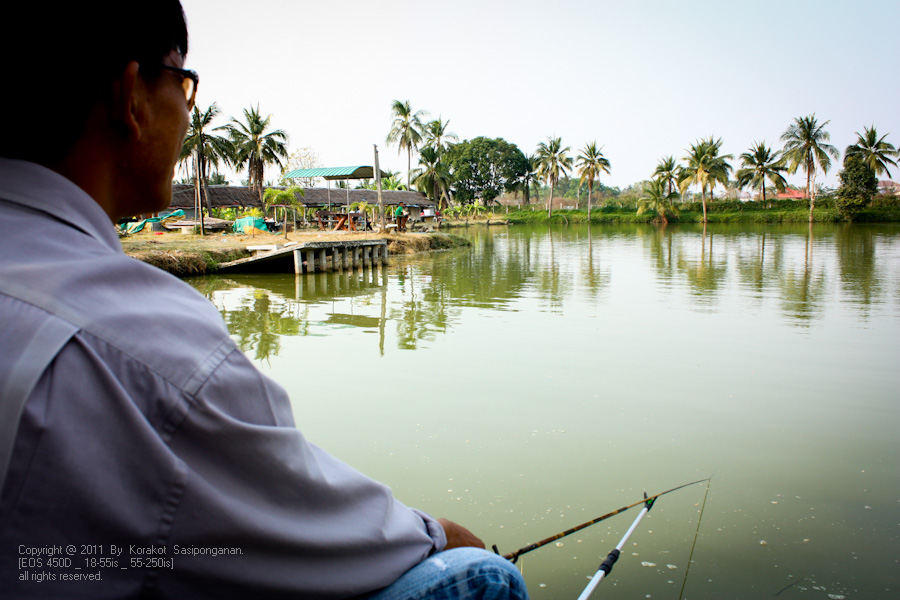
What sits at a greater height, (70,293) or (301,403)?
(70,293)

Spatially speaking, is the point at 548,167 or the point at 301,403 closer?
the point at 301,403

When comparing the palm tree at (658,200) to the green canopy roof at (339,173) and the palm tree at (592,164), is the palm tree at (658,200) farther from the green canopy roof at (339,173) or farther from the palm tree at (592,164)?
the green canopy roof at (339,173)

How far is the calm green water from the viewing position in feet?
9.59

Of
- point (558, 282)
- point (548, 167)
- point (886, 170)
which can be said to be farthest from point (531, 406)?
point (548, 167)

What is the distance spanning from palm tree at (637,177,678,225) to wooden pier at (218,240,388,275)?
39.3m

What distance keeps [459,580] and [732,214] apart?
56637mm

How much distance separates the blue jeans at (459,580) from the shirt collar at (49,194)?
26.5 inches

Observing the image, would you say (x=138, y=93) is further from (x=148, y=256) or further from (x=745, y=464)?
(x=148, y=256)

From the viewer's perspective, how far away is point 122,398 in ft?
2.14

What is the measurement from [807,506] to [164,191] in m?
3.62

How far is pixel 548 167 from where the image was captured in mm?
62500

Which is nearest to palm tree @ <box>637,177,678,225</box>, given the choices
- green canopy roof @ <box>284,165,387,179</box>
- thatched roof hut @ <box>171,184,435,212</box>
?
thatched roof hut @ <box>171,184,435,212</box>

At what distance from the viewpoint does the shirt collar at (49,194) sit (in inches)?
28.8

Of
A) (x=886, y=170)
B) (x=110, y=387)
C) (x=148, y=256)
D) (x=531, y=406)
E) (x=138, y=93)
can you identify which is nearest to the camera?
(x=110, y=387)
